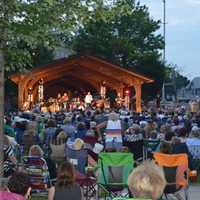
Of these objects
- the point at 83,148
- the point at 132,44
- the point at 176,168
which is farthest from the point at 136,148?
the point at 132,44

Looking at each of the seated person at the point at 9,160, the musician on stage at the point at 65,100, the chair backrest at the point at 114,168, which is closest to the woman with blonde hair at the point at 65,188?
the chair backrest at the point at 114,168

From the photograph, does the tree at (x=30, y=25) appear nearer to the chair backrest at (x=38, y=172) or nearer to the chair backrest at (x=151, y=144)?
the chair backrest at (x=38, y=172)

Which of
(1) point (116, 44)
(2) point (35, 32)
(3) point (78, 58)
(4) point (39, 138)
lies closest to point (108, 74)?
(3) point (78, 58)

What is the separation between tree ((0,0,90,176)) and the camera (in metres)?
9.38

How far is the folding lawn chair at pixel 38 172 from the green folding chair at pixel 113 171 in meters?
1.17

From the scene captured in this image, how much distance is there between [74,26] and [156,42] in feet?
198

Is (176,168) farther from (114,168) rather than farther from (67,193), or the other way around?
(67,193)

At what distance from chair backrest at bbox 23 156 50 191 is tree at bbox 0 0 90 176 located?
3.17 metres

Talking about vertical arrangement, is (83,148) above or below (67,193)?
above

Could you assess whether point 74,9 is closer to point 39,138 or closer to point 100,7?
point 100,7

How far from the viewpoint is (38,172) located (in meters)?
12.8

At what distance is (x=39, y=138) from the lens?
18.4 meters

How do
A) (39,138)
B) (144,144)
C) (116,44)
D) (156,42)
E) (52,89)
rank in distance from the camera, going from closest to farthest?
(144,144)
(39,138)
(52,89)
(116,44)
(156,42)

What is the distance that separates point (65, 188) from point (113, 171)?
4.52 m
